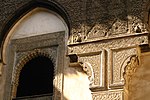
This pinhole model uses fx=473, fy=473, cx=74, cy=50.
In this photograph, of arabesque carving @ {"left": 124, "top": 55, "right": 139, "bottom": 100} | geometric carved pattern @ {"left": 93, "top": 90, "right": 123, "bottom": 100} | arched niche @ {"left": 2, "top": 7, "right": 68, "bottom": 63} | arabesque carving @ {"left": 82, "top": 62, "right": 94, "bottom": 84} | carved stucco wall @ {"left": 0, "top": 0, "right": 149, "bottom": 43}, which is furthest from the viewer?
arched niche @ {"left": 2, "top": 7, "right": 68, "bottom": 63}

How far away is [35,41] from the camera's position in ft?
19.9

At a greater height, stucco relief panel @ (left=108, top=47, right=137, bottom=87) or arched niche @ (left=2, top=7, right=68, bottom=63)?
arched niche @ (left=2, top=7, right=68, bottom=63)

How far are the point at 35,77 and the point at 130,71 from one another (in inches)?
54.0

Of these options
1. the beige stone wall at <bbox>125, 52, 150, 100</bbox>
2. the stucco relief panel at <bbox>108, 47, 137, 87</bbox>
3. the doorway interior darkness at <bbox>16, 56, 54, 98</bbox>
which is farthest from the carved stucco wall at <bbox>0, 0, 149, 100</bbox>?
the doorway interior darkness at <bbox>16, 56, 54, 98</bbox>

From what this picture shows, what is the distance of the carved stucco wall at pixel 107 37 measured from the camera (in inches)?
208

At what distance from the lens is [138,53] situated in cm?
536

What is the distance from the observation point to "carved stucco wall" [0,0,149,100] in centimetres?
528

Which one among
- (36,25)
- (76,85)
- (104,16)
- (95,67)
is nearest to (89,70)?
(95,67)

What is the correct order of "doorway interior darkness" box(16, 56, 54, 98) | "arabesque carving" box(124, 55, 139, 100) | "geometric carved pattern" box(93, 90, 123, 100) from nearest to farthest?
"geometric carved pattern" box(93, 90, 123, 100) → "arabesque carving" box(124, 55, 139, 100) → "doorway interior darkness" box(16, 56, 54, 98)

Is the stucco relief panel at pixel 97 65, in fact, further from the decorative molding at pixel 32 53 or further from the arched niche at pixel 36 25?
the arched niche at pixel 36 25

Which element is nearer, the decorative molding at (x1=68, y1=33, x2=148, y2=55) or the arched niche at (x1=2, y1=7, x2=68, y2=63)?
the decorative molding at (x1=68, y1=33, x2=148, y2=55)

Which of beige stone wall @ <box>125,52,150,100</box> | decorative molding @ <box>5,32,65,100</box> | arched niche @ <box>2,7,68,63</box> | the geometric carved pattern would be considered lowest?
the geometric carved pattern

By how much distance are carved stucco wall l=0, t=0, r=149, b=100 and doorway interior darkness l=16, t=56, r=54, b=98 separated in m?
0.50

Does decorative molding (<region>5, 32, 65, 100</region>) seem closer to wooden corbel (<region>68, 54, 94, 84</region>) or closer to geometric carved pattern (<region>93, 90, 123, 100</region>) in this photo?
wooden corbel (<region>68, 54, 94, 84</region>)
